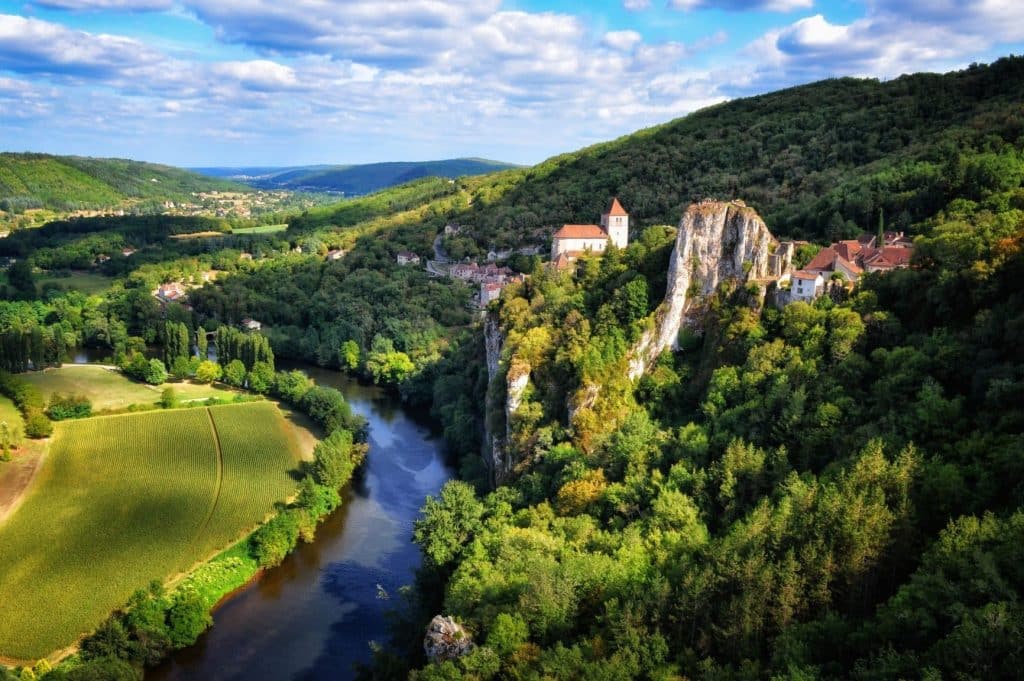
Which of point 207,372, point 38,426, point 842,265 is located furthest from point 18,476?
point 842,265

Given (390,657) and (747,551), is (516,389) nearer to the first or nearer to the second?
(390,657)

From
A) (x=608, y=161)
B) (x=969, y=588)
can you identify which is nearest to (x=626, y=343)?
(x=969, y=588)

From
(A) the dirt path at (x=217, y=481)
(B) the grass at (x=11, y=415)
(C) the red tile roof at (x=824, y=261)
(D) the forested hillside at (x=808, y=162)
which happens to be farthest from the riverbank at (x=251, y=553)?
(D) the forested hillside at (x=808, y=162)

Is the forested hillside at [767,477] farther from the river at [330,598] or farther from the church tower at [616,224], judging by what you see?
the church tower at [616,224]

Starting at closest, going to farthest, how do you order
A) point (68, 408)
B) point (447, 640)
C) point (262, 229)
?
point (447, 640)
point (68, 408)
point (262, 229)

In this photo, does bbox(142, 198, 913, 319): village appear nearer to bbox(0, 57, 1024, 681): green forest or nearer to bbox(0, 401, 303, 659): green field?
bbox(0, 57, 1024, 681): green forest

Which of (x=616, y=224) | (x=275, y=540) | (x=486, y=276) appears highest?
(x=616, y=224)

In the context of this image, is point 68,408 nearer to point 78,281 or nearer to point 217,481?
point 217,481
